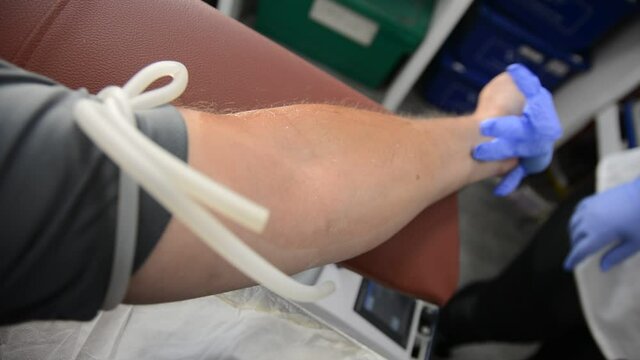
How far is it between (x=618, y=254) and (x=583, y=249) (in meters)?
0.05

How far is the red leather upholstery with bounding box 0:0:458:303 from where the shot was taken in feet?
1.82

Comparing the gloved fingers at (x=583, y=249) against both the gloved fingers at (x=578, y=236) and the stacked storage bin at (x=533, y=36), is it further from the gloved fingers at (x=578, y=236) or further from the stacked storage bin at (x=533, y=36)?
the stacked storage bin at (x=533, y=36)

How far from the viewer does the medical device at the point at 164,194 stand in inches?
11.2

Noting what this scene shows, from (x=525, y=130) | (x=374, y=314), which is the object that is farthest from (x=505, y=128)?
(x=374, y=314)

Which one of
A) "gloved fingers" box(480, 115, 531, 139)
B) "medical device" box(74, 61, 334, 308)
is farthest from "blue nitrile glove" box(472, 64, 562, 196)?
"medical device" box(74, 61, 334, 308)

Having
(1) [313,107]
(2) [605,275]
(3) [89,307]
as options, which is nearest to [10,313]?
(3) [89,307]

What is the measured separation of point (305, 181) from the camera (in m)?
0.47

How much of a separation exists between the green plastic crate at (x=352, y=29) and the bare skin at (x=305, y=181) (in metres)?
0.75

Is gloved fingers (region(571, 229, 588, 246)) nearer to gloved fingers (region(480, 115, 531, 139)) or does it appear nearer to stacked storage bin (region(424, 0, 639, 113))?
gloved fingers (region(480, 115, 531, 139))

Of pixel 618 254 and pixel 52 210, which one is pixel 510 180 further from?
pixel 52 210

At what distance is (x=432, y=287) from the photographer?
2.29ft

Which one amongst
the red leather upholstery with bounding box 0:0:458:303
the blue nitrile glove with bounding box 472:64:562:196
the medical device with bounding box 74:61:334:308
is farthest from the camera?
the blue nitrile glove with bounding box 472:64:562:196

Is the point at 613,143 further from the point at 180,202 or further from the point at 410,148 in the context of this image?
the point at 180,202

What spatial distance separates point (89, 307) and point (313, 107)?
0.34m
